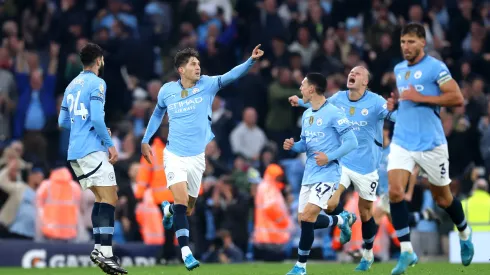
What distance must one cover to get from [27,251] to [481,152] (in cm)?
1004

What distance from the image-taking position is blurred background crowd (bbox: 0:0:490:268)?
21.2 metres

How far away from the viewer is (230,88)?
2598 centimetres

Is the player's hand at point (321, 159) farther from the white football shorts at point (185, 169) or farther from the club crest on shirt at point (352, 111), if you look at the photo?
the club crest on shirt at point (352, 111)

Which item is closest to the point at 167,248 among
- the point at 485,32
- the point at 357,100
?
the point at 357,100

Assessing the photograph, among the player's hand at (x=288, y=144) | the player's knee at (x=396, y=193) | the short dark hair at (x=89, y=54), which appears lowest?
the player's knee at (x=396, y=193)

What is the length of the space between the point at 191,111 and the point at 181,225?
1549 mm

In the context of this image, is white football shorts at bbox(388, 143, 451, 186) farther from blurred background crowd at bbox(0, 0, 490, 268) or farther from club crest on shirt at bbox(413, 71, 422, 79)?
blurred background crowd at bbox(0, 0, 490, 268)

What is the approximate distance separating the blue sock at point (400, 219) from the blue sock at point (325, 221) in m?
2.02

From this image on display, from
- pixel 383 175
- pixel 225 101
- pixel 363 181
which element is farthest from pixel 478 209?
pixel 225 101

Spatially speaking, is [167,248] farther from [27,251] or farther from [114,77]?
[114,77]

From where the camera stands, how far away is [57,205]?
2064 cm

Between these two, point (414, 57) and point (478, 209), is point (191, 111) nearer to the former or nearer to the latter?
point (414, 57)

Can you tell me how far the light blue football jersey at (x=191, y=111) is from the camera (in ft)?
47.1

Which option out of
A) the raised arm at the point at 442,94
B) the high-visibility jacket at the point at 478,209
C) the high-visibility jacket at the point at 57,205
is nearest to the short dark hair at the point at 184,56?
the raised arm at the point at 442,94
